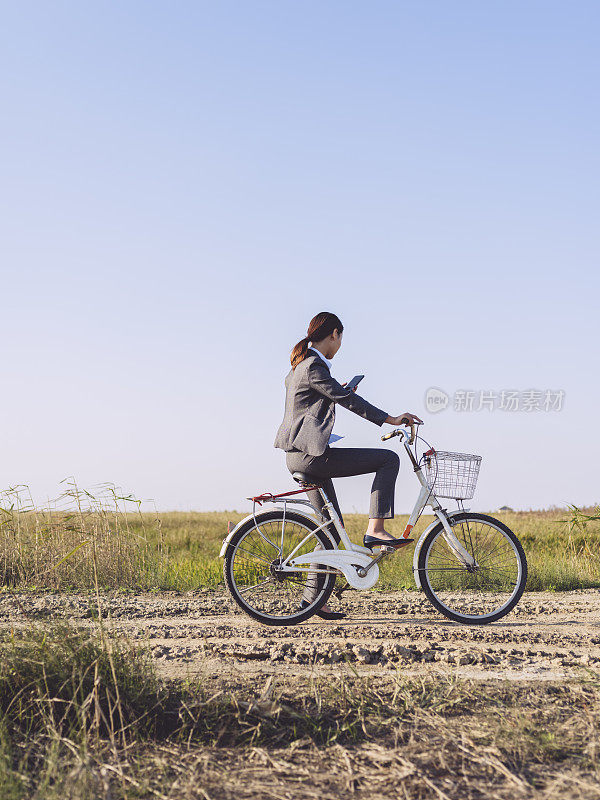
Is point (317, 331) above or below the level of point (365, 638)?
above

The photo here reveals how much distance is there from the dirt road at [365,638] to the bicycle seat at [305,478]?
1147mm

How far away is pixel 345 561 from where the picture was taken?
20.0 ft

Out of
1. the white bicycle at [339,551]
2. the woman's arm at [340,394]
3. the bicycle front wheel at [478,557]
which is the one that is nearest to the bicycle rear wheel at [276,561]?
the white bicycle at [339,551]

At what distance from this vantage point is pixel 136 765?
130 inches

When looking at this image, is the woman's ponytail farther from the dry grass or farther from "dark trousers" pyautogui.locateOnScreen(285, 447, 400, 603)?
the dry grass

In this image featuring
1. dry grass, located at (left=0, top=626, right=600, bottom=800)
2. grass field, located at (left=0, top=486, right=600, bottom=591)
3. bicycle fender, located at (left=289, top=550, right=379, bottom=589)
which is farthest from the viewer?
grass field, located at (left=0, top=486, right=600, bottom=591)

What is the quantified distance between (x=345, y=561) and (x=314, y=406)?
127cm

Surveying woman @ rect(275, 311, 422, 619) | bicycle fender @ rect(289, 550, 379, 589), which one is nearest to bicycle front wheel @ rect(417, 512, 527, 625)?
woman @ rect(275, 311, 422, 619)

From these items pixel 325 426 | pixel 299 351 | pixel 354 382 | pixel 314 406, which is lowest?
pixel 325 426

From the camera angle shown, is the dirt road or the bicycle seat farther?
the bicycle seat

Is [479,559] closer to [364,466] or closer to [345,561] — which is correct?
[345,561]

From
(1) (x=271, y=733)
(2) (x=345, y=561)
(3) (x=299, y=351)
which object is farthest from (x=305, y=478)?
(1) (x=271, y=733)

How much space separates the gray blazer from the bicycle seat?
0.22m

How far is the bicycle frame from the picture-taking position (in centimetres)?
607
